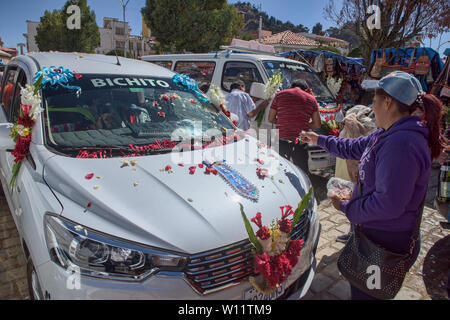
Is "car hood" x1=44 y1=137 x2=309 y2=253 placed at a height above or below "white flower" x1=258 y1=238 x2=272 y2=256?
above

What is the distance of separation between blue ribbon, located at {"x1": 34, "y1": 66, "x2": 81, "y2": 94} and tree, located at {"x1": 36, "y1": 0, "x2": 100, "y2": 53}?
3291 cm

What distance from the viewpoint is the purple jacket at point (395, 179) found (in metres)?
1.64

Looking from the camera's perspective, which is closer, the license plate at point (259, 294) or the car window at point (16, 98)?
the license plate at point (259, 294)

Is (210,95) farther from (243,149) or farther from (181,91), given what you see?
(243,149)

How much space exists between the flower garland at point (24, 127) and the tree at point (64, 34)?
33.3m

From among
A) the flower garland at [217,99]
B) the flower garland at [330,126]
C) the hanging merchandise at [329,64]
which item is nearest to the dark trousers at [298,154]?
the flower garland at [330,126]

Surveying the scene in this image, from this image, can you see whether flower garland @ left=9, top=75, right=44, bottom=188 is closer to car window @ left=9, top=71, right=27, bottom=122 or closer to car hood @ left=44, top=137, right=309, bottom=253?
car hood @ left=44, top=137, right=309, bottom=253

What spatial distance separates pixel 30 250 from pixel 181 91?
6.74 feet

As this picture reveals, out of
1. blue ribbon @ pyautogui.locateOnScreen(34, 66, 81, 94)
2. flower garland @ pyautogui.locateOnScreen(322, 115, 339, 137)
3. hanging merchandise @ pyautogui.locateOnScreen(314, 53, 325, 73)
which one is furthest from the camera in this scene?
hanging merchandise @ pyautogui.locateOnScreen(314, 53, 325, 73)

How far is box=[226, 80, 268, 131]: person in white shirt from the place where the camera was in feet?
17.4

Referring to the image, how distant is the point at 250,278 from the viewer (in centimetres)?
179

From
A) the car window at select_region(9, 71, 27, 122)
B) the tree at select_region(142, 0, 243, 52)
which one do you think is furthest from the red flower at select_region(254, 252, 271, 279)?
the tree at select_region(142, 0, 243, 52)

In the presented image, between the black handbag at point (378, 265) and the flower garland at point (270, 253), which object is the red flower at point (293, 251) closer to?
the flower garland at point (270, 253)

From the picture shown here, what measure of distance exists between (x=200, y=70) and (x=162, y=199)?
5.50 m
